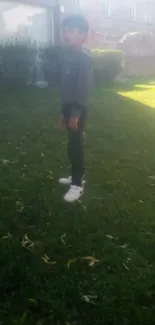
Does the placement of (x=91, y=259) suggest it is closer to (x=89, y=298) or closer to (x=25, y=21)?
(x=89, y=298)

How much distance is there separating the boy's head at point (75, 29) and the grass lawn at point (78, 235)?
181 cm

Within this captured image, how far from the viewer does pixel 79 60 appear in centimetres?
386

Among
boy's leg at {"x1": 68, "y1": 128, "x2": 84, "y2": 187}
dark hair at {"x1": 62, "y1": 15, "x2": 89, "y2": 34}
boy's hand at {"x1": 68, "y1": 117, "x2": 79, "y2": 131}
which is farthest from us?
boy's leg at {"x1": 68, "y1": 128, "x2": 84, "y2": 187}

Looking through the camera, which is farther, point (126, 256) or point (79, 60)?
point (79, 60)

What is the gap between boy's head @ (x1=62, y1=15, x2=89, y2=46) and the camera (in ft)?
12.5

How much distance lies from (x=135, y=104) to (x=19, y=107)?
3.51m

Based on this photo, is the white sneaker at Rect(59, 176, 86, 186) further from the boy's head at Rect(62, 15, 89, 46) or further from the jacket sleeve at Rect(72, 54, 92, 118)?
the boy's head at Rect(62, 15, 89, 46)

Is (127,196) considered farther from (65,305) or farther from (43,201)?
(65,305)

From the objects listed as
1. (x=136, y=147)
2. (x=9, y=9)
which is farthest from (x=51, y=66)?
(x=136, y=147)

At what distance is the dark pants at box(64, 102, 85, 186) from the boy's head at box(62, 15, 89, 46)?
725 mm

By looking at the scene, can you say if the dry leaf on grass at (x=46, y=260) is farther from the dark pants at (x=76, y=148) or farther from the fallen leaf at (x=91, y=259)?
the dark pants at (x=76, y=148)

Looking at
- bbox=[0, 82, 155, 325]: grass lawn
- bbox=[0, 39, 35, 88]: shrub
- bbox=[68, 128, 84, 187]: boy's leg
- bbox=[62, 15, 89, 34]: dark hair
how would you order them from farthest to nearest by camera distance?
bbox=[0, 39, 35, 88]: shrub < bbox=[68, 128, 84, 187]: boy's leg < bbox=[62, 15, 89, 34]: dark hair < bbox=[0, 82, 155, 325]: grass lawn

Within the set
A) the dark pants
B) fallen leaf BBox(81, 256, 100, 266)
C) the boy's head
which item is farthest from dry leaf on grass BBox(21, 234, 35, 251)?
the boy's head

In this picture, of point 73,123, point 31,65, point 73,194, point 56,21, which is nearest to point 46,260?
point 73,194
